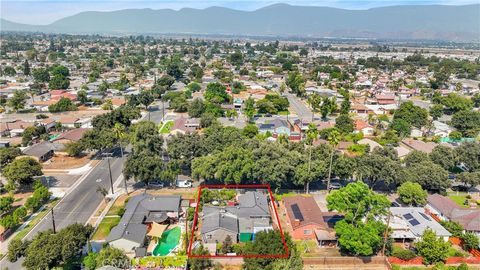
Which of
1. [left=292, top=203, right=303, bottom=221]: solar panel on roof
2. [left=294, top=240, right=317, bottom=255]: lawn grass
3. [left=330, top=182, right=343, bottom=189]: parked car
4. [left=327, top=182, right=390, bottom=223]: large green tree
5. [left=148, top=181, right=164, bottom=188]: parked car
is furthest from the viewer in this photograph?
[left=148, top=181, right=164, bottom=188]: parked car

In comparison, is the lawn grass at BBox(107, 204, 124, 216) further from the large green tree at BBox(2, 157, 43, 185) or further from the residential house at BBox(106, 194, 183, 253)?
the large green tree at BBox(2, 157, 43, 185)

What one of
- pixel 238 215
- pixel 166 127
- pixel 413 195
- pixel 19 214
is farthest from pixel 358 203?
pixel 166 127

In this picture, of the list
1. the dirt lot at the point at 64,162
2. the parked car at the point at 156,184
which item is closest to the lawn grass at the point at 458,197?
the parked car at the point at 156,184

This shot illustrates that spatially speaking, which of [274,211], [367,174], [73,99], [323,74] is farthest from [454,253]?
[323,74]

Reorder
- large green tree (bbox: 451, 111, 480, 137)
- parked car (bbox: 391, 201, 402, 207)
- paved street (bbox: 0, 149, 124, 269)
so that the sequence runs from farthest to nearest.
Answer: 1. large green tree (bbox: 451, 111, 480, 137)
2. parked car (bbox: 391, 201, 402, 207)
3. paved street (bbox: 0, 149, 124, 269)

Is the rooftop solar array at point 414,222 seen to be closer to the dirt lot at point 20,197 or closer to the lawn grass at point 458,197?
the lawn grass at point 458,197

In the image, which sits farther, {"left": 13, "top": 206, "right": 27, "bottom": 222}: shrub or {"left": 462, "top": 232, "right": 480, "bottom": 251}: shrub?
{"left": 13, "top": 206, "right": 27, "bottom": 222}: shrub

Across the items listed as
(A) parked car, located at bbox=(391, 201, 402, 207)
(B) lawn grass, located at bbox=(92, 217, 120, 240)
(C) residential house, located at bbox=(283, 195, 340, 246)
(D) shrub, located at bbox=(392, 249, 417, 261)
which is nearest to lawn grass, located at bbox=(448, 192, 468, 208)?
(A) parked car, located at bbox=(391, 201, 402, 207)
